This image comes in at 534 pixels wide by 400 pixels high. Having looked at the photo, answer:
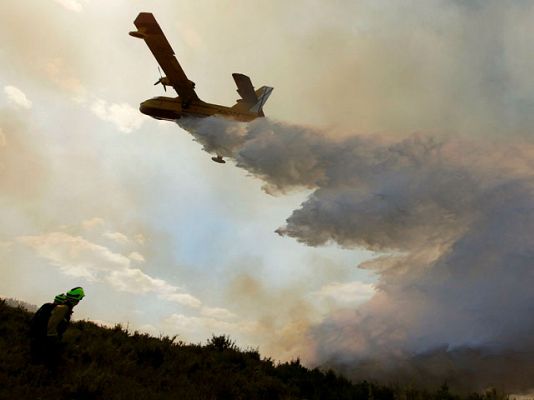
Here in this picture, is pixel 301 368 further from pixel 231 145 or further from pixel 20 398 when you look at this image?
pixel 231 145

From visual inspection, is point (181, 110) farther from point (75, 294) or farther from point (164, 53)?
point (75, 294)

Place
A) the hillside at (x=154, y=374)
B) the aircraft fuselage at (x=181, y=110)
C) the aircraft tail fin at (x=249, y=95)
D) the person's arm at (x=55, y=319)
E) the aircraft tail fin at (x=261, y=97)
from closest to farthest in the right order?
the hillside at (x=154, y=374), the person's arm at (x=55, y=319), the aircraft tail fin at (x=249, y=95), the aircraft fuselage at (x=181, y=110), the aircraft tail fin at (x=261, y=97)

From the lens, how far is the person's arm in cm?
912

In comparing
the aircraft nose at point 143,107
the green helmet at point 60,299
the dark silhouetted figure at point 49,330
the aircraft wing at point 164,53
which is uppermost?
the aircraft wing at point 164,53

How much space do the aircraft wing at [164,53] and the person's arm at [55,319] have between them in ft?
65.5

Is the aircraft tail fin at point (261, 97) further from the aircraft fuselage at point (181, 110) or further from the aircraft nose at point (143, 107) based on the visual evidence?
the aircraft nose at point (143, 107)

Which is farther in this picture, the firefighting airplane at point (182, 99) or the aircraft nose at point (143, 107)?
the aircraft nose at point (143, 107)

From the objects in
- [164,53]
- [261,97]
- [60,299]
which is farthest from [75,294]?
[261,97]

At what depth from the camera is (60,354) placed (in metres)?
9.80

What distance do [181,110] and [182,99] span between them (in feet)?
2.42

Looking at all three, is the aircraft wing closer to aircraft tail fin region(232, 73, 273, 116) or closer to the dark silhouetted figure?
aircraft tail fin region(232, 73, 273, 116)

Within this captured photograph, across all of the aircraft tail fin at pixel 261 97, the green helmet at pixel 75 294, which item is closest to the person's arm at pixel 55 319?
the green helmet at pixel 75 294

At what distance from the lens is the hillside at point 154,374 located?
8.16 metres

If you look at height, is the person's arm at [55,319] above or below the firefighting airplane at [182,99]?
below
